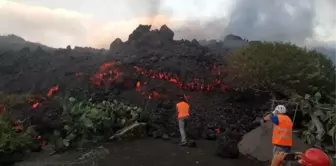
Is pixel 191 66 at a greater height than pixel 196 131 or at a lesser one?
greater

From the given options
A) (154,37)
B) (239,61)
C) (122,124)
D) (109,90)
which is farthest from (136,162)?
(154,37)

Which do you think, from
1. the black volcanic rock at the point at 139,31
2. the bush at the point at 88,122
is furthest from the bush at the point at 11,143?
the black volcanic rock at the point at 139,31

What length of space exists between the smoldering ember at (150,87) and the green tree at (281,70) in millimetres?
2274

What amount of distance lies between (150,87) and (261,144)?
502 inches

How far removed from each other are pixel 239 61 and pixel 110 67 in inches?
461

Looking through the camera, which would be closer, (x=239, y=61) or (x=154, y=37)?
(x=239, y=61)

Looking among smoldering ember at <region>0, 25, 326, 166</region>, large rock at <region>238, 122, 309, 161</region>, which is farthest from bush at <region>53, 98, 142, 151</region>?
large rock at <region>238, 122, 309, 161</region>

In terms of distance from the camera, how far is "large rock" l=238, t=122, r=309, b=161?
14.6 m

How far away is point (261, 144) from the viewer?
49.8ft

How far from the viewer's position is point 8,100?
2345 cm

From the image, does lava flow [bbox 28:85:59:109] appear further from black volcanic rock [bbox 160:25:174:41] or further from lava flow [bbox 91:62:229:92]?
black volcanic rock [bbox 160:25:174:41]

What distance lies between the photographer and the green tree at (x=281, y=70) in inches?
826

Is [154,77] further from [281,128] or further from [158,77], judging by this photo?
[281,128]

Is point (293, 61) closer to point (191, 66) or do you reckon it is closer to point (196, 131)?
point (196, 131)
